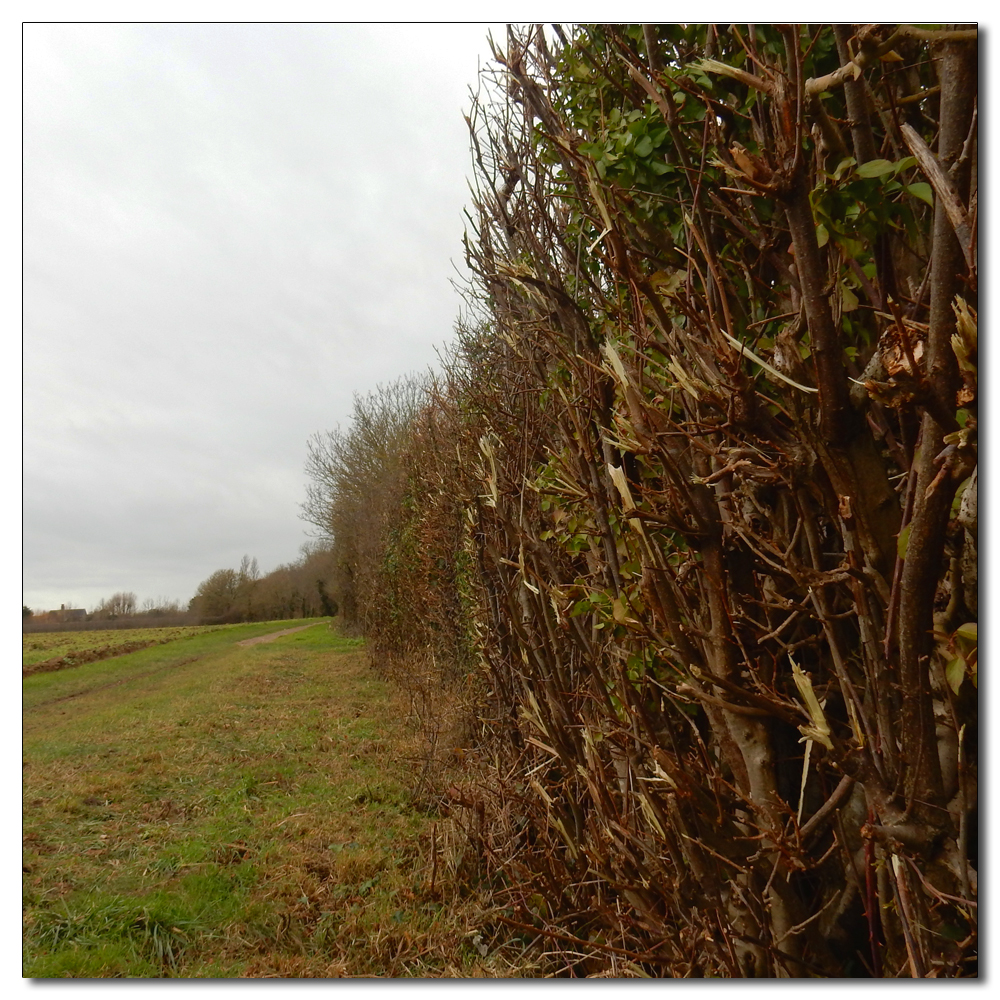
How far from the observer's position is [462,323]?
551cm

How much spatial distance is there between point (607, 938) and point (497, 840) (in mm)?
1420

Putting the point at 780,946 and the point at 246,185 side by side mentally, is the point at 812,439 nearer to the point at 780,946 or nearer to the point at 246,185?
the point at 780,946

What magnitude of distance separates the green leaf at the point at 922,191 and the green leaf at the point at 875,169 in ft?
0.15

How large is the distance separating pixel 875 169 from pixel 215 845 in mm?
4929

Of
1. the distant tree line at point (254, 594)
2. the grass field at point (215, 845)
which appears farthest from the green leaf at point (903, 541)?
the distant tree line at point (254, 594)

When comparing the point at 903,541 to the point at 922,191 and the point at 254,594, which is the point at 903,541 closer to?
the point at 922,191

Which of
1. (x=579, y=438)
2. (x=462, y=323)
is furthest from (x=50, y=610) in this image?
(x=462, y=323)

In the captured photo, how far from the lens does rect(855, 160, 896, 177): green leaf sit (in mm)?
1084

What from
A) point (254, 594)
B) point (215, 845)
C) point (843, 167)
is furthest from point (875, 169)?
point (254, 594)

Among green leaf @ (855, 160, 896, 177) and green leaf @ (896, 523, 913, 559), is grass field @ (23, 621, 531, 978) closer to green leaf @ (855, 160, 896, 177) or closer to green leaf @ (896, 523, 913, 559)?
green leaf @ (896, 523, 913, 559)

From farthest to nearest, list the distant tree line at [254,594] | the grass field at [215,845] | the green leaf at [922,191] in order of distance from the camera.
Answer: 1. the distant tree line at [254,594]
2. the grass field at [215,845]
3. the green leaf at [922,191]

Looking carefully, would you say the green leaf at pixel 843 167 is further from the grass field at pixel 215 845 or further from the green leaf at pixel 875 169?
the grass field at pixel 215 845

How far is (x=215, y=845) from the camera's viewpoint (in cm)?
430

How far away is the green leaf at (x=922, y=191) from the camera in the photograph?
108 centimetres
